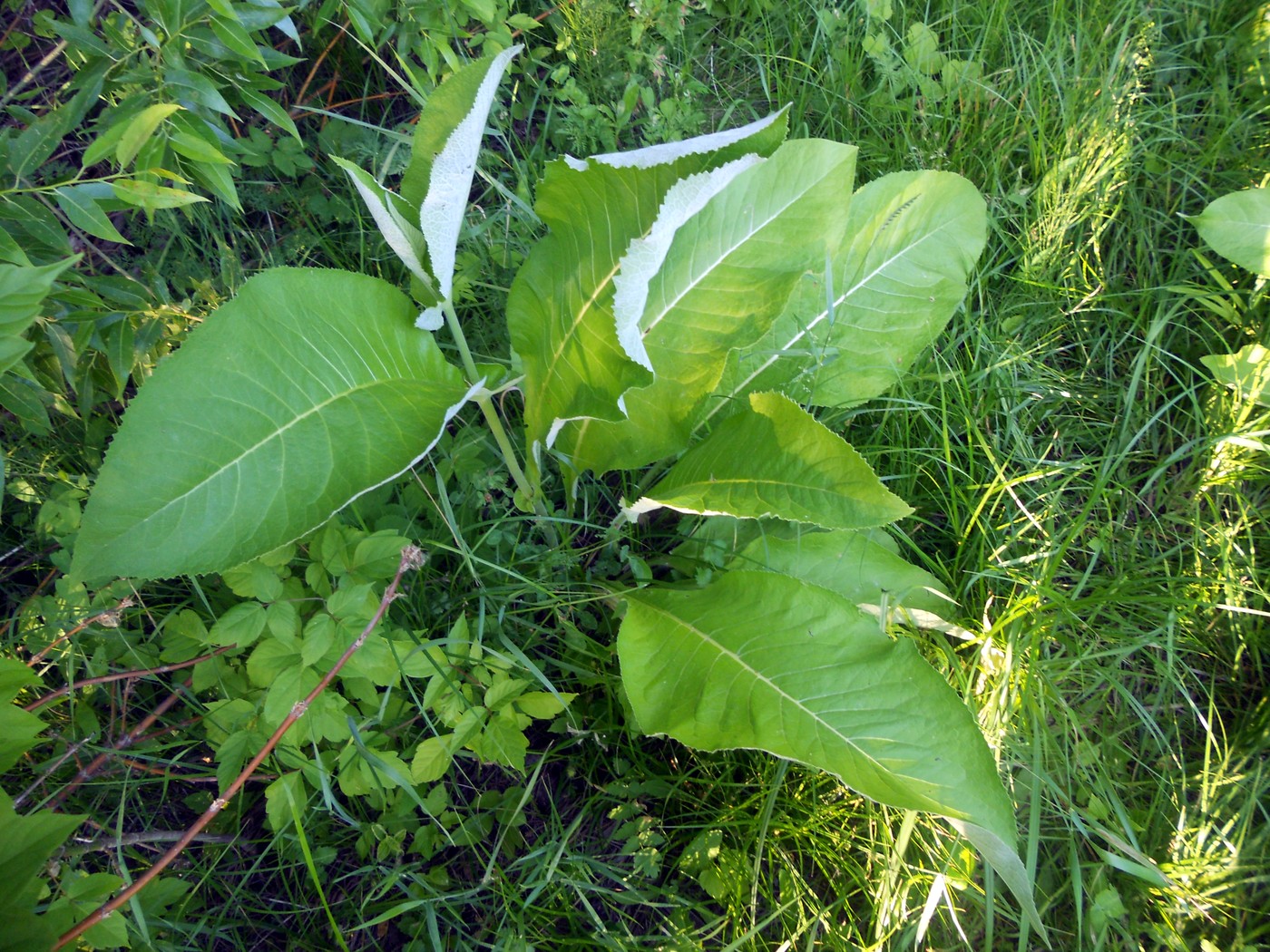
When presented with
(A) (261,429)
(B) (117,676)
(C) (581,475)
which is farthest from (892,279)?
(B) (117,676)

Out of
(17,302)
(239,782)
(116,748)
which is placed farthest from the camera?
(116,748)

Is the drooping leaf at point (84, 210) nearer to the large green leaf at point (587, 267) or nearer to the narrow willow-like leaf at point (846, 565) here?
the large green leaf at point (587, 267)

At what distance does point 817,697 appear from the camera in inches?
48.4

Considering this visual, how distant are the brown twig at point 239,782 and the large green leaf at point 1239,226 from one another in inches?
73.8

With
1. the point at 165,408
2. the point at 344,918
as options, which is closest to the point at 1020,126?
the point at 165,408

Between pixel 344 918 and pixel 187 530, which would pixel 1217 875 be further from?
pixel 187 530

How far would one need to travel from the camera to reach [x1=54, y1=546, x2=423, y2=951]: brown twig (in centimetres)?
106

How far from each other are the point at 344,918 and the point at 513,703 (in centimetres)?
48

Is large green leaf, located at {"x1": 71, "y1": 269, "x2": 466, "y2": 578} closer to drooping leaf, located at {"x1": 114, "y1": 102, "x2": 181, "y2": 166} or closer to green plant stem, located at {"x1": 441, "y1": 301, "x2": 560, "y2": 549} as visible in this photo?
green plant stem, located at {"x1": 441, "y1": 301, "x2": 560, "y2": 549}

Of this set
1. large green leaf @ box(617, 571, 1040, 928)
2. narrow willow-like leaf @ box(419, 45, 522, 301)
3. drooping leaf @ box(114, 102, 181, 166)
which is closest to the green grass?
large green leaf @ box(617, 571, 1040, 928)

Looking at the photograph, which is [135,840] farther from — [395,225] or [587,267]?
[587,267]

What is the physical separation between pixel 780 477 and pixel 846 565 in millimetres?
333

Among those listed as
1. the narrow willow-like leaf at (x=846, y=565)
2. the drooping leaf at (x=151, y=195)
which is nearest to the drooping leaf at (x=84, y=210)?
the drooping leaf at (x=151, y=195)

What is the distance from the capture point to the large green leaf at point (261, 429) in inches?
43.6
